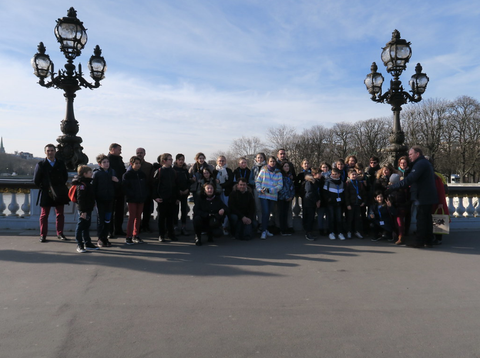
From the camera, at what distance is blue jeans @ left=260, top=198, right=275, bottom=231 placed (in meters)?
8.41

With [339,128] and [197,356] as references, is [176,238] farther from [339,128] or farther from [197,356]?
[339,128]

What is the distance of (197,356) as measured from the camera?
9.87ft

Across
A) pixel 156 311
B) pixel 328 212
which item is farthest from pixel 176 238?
pixel 156 311

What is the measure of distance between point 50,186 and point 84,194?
1.42 m

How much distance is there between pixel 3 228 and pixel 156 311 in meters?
7.11

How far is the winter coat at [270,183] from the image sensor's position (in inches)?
335

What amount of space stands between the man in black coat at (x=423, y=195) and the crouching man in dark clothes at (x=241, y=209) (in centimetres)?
327

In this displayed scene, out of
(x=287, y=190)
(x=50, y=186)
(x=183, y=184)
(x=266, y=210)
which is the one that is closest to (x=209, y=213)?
(x=183, y=184)

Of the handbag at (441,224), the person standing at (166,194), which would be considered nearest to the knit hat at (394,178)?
the handbag at (441,224)

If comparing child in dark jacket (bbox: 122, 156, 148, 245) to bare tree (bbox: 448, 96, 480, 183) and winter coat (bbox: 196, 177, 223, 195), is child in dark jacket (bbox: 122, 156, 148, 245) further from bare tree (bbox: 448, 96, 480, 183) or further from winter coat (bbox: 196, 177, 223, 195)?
A: bare tree (bbox: 448, 96, 480, 183)

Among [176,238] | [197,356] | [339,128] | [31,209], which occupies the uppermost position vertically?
[339,128]

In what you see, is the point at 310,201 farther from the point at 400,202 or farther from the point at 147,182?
the point at 147,182

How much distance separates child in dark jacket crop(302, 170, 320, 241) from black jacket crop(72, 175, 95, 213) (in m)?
4.54

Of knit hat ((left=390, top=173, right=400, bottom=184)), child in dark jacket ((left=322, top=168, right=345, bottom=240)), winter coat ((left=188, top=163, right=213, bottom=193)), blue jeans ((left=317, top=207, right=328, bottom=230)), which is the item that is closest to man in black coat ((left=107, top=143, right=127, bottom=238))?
winter coat ((left=188, top=163, right=213, bottom=193))
